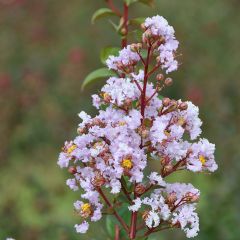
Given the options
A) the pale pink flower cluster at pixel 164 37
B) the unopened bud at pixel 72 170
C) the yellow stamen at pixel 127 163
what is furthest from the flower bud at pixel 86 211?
the pale pink flower cluster at pixel 164 37

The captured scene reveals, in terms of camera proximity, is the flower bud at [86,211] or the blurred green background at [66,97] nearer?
the flower bud at [86,211]

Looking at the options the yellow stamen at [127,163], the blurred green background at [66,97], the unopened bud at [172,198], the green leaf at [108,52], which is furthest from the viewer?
the blurred green background at [66,97]

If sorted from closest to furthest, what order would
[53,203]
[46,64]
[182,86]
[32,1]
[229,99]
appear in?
[53,203]
[229,99]
[182,86]
[46,64]
[32,1]

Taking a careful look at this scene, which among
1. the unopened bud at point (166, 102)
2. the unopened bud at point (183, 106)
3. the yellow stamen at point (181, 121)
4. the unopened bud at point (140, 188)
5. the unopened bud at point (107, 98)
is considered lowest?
the unopened bud at point (140, 188)

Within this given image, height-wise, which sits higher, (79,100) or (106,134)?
(79,100)

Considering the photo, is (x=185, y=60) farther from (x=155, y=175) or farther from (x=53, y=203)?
(x=155, y=175)

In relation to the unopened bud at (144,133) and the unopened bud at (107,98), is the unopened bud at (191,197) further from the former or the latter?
the unopened bud at (107,98)

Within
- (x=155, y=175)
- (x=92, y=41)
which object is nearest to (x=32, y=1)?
(x=92, y=41)

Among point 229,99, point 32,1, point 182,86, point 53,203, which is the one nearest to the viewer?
point 53,203

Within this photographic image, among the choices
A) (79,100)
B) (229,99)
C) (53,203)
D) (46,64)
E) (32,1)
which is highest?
(32,1)
